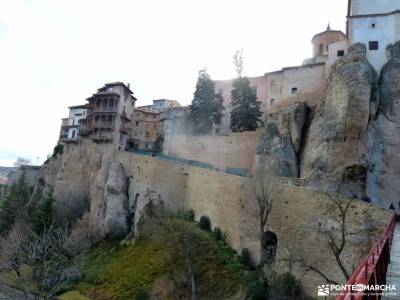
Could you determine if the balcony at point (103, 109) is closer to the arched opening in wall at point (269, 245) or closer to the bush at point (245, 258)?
the bush at point (245, 258)

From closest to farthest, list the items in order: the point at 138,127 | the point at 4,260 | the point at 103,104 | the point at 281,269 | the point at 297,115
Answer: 1. the point at 281,269
2. the point at 4,260
3. the point at 297,115
4. the point at 103,104
5. the point at 138,127

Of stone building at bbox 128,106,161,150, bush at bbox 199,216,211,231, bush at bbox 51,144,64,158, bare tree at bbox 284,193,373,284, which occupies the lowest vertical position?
bush at bbox 199,216,211,231

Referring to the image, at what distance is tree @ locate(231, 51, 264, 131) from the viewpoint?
4238 centimetres

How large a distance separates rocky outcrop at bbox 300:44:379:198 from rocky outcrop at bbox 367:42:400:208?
1.14 m

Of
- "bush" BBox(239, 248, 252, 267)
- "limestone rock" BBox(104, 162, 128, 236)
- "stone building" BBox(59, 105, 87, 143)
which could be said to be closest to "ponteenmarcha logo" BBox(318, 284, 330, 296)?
"bush" BBox(239, 248, 252, 267)

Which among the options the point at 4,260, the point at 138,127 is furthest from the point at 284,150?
the point at 138,127

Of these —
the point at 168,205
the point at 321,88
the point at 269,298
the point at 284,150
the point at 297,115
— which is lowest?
the point at 269,298

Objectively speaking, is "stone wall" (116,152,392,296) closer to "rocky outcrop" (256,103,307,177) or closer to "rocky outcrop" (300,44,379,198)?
"rocky outcrop" (256,103,307,177)

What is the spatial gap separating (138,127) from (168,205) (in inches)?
1036

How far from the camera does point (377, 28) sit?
31.2 m

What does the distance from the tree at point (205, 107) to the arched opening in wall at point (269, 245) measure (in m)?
24.9

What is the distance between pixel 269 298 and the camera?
1817 centimetres

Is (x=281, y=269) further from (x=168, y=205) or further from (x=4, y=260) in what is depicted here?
(x=4, y=260)

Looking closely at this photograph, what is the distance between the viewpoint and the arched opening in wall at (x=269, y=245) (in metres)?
21.3
